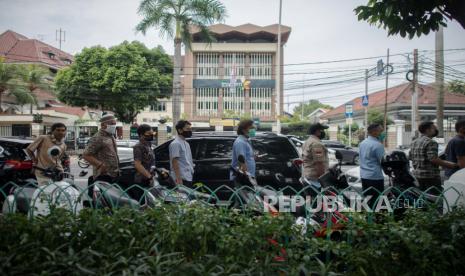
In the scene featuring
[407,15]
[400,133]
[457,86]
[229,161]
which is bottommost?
[229,161]

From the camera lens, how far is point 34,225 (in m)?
2.58

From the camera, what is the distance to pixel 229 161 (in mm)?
7812

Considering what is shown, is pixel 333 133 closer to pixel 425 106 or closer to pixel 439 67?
pixel 425 106

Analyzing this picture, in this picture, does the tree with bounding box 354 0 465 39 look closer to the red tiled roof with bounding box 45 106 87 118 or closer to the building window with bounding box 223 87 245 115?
the red tiled roof with bounding box 45 106 87 118

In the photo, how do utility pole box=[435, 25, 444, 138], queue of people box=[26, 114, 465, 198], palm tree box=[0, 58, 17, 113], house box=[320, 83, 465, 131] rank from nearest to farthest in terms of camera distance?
queue of people box=[26, 114, 465, 198] < utility pole box=[435, 25, 444, 138] < palm tree box=[0, 58, 17, 113] < house box=[320, 83, 465, 131]

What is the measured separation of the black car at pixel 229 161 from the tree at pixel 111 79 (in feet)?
89.4

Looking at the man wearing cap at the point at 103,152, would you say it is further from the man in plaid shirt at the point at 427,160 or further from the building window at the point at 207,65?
→ the building window at the point at 207,65

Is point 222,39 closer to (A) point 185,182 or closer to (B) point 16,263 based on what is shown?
(A) point 185,182

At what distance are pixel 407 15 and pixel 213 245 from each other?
352cm

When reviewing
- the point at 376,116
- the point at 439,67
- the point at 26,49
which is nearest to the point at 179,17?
the point at 439,67

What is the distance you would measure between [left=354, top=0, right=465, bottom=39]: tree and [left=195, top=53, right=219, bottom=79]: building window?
4497 cm

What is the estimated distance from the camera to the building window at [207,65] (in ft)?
161

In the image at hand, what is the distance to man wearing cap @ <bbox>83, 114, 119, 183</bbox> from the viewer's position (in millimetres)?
5473

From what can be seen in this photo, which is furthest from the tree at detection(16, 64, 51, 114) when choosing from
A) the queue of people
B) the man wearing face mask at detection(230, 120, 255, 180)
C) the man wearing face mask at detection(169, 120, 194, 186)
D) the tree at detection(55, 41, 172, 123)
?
the man wearing face mask at detection(230, 120, 255, 180)
